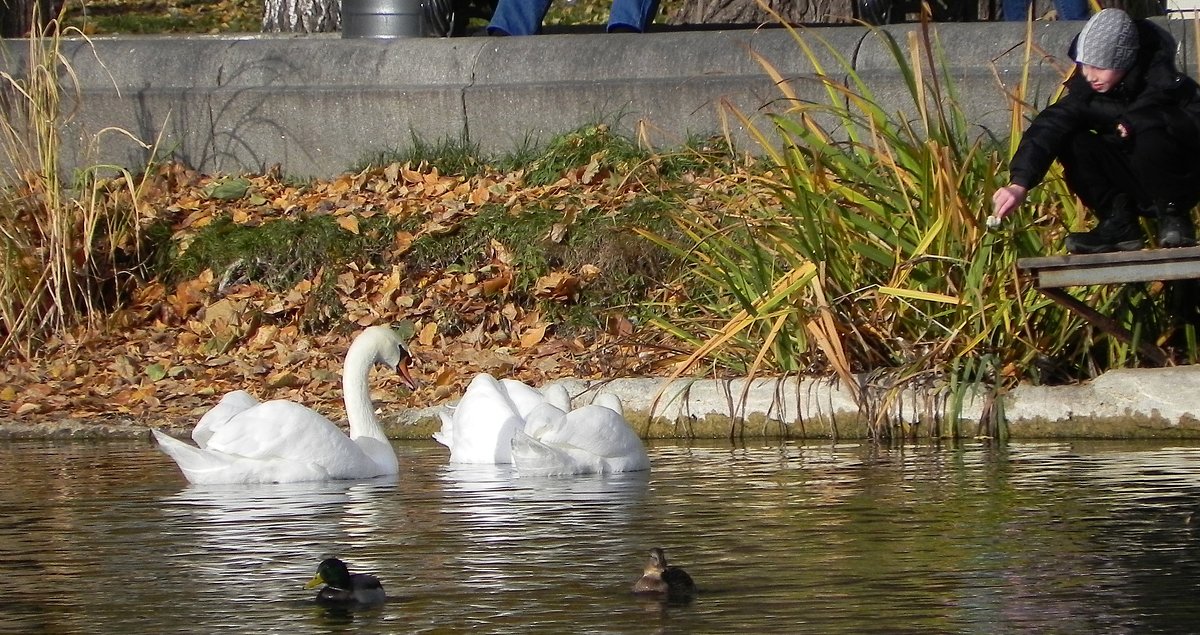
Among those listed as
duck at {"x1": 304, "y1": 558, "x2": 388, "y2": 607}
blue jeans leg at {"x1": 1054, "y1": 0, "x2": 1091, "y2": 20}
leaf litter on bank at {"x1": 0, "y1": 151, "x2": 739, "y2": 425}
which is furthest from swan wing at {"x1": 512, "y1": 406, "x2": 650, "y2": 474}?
blue jeans leg at {"x1": 1054, "y1": 0, "x2": 1091, "y2": 20}

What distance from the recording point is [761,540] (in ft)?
18.9

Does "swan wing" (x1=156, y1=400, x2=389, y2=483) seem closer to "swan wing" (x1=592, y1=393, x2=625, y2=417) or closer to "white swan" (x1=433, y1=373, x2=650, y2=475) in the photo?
"white swan" (x1=433, y1=373, x2=650, y2=475)

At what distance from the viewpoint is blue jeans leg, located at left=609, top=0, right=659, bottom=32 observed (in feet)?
44.0

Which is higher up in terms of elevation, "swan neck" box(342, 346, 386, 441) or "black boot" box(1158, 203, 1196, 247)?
"black boot" box(1158, 203, 1196, 247)

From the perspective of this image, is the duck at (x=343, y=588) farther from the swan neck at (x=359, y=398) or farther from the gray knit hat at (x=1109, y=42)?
the gray knit hat at (x=1109, y=42)

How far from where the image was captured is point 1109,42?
788 cm

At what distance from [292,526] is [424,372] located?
13.0 feet

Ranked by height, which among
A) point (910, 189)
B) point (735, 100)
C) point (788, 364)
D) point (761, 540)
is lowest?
point (761, 540)

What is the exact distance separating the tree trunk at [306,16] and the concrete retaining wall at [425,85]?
3.54 meters

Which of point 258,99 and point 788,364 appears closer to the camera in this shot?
point 788,364

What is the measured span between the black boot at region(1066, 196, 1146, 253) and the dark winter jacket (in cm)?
30

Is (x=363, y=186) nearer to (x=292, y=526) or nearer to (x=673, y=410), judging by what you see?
(x=673, y=410)

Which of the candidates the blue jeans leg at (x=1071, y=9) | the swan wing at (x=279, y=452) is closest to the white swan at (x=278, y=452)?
the swan wing at (x=279, y=452)

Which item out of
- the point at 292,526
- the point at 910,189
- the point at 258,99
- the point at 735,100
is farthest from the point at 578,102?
the point at 292,526
